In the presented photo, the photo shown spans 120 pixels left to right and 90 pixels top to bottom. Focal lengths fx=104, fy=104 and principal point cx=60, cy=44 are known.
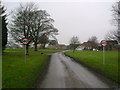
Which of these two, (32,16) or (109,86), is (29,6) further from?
(109,86)

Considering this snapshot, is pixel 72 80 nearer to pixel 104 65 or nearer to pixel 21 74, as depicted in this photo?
pixel 21 74

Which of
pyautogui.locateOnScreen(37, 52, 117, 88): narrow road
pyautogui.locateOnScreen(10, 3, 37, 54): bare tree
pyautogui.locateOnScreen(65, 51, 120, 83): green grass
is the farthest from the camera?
pyautogui.locateOnScreen(10, 3, 37, 54): bare tree

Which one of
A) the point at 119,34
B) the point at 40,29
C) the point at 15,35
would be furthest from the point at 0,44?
the point at 119,34

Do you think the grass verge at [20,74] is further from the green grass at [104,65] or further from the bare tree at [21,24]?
the bare tree at [21,24]

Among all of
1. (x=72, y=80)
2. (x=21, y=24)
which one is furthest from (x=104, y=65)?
(x=21, y=24)

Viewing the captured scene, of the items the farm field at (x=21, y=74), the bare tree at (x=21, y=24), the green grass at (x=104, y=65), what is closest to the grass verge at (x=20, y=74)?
the farm field at (x=21, y=74)

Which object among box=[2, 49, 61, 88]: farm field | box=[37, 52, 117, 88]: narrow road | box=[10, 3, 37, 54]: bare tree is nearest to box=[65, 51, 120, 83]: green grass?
box=[37, 52, 117, 88]: narrow road

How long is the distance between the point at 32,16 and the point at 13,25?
4.55 metres

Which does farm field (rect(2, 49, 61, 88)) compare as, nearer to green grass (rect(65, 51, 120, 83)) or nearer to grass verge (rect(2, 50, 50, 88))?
grass verge (rect(2, 50, 50, 88))

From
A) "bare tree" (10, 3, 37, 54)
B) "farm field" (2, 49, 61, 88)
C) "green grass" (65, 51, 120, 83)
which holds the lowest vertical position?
"green grass" (65, 51, 120, 83)

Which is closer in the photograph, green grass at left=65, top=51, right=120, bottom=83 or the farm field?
the farm field

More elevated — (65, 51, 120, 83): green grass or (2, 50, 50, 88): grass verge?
(2, 50, 50, 88): grass verge

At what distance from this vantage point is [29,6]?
2352 cm

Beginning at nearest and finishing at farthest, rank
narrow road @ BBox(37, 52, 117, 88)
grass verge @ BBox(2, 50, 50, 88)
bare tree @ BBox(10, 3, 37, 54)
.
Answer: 1. grass verge @ BBox(2, 50, 50, 88)
2. narrow road @ BBox(37, 52, 117, 88)
3. bare tree @ BBox(10, 3, 37, 54)
